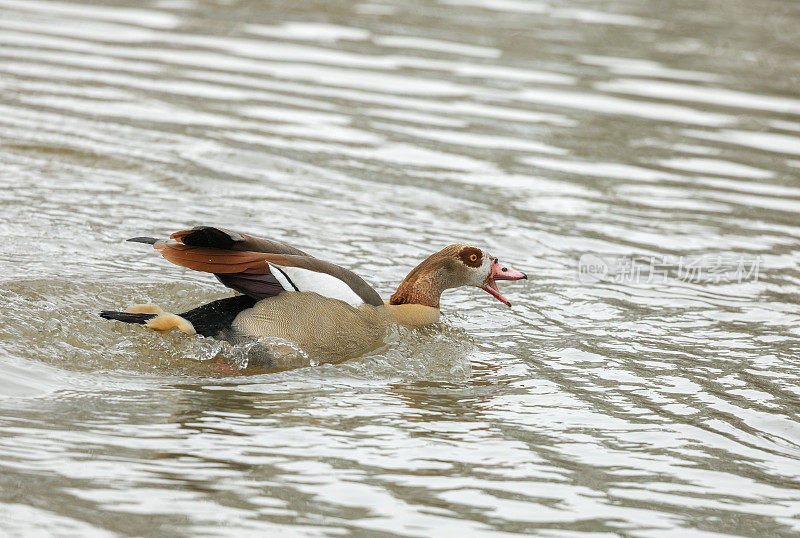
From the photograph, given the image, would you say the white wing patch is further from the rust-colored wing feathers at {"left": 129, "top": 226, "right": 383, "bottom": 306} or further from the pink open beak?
the pink open beak

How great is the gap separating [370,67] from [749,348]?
27.9 feet

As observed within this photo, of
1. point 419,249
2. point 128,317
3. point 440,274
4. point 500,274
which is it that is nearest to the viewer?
point 128,317

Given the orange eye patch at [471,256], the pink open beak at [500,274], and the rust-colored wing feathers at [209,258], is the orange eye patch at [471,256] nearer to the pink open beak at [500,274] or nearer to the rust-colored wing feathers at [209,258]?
the pink open beak at [500,274]

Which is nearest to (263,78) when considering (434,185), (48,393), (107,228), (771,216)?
(434,185)

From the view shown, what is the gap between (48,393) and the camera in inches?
256

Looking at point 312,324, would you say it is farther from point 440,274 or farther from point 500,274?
point 500,274

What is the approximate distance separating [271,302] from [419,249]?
9.53 ft

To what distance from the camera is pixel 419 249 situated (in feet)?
32.9

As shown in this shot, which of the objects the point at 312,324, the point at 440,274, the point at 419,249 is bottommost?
the point at 312,324

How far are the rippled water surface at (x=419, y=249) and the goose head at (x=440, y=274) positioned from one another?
0.38 m

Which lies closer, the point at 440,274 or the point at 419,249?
the point at 440,274

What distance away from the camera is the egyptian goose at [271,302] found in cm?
712

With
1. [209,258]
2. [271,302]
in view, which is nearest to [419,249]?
[271,302]

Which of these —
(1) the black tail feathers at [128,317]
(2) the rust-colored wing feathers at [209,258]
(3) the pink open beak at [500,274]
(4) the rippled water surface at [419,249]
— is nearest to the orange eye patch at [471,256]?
(3) the pink open beak at [500,274]
